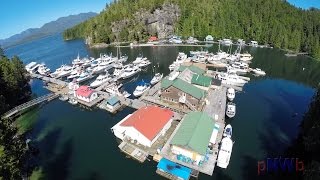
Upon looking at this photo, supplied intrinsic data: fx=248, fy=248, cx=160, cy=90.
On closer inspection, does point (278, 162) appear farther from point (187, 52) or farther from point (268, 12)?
point (268, 12)

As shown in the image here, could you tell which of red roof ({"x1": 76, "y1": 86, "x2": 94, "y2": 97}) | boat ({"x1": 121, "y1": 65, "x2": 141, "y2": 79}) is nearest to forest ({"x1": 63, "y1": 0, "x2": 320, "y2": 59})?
boat ({"x1": 121, "y1": 65, "x2": 141, "y2": 79})

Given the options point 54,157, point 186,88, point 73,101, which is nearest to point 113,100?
point 73,101

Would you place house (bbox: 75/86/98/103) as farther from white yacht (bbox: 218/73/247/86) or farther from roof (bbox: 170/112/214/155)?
white yacht (bbox: 218/73/247/86)

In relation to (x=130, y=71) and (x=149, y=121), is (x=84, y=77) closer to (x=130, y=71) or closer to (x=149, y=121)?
(x=130, y=71)

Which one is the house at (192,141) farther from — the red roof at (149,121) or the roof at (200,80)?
the roof at (200,80)

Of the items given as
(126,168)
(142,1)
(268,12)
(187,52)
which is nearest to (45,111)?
(126,168)
